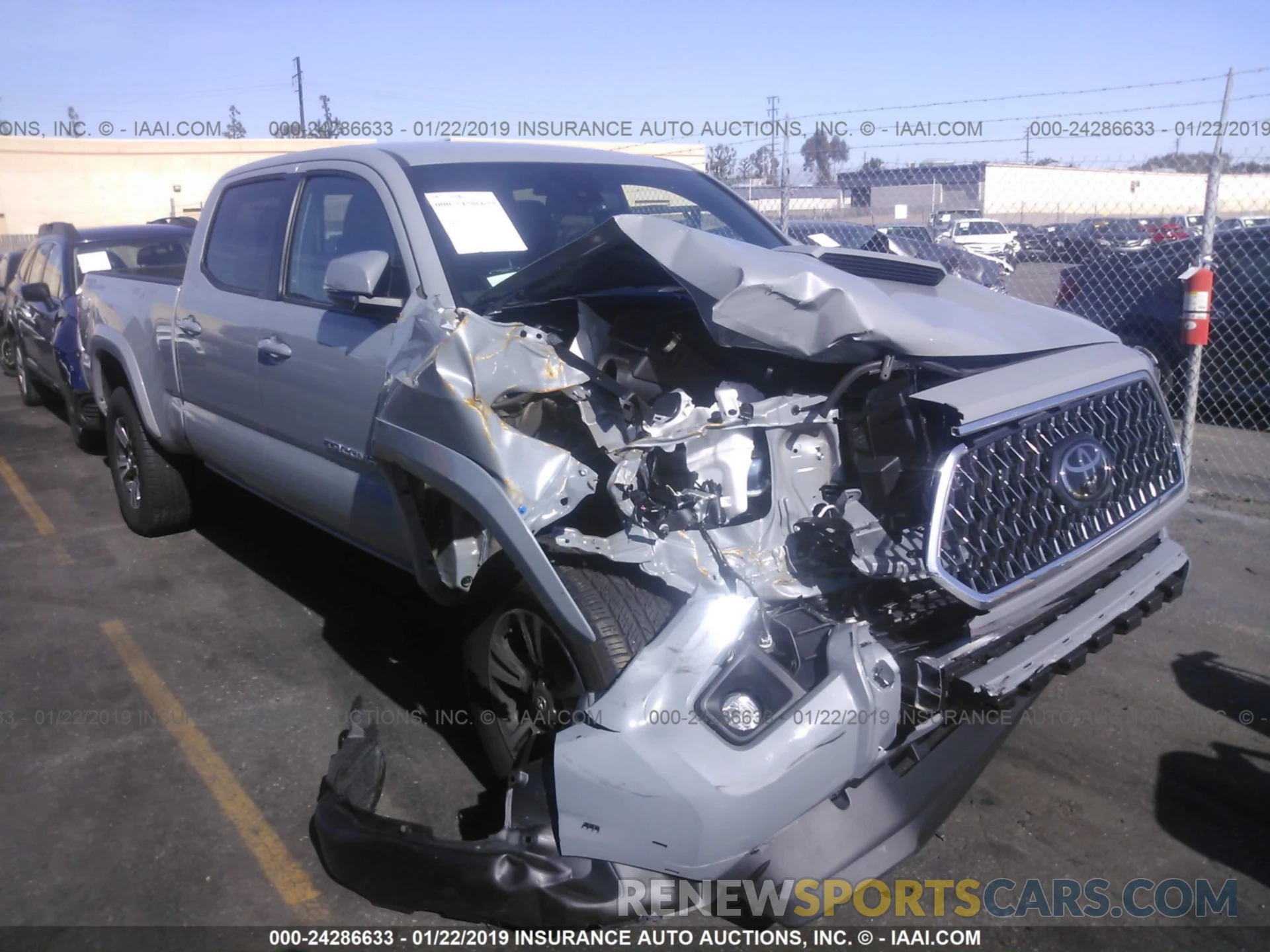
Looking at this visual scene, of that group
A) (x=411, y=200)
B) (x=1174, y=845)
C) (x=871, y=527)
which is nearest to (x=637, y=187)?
(x=411, y=200)

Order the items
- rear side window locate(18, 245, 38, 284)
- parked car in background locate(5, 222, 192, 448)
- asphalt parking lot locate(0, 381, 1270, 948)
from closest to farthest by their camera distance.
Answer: asphalt parking lot locate(0, 381, 1270, 948) → parked car in background locate(5, 222, 192, 448) → rear side window locate(18, 245, 38, 284)

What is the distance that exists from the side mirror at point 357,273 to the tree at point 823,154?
669 cm

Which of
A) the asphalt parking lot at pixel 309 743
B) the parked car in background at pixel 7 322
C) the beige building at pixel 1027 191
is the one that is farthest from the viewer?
the parked car in background at pixel 7 322

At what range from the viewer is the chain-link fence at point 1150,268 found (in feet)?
24.0

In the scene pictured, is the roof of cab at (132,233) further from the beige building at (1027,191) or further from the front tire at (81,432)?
the beige building at (1027,191)

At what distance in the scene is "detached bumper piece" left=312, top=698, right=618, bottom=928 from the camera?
2525 millimetres

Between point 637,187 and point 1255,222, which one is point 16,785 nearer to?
point 637,187

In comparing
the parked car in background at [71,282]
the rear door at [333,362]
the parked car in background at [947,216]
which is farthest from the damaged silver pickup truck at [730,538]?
the parked car in background at [947,216]

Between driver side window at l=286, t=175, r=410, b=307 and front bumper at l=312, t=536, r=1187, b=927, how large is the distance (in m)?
1.90

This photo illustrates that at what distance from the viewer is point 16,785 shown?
12.0 feet

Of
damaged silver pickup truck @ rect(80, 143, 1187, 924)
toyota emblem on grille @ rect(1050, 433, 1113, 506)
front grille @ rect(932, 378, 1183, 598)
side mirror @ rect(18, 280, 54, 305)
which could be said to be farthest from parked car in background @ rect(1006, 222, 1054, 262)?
damaged silver pickup truck @ rect(80, 143, 1187, 924)

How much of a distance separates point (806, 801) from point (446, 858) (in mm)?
940

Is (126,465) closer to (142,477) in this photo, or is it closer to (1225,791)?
(142,477)

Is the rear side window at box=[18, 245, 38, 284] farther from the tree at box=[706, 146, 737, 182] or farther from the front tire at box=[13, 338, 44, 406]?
the tree at box=[706, 146, 737, 182]
